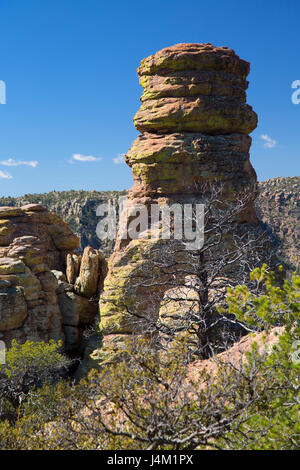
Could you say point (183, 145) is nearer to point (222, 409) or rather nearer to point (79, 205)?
point (222, 409)

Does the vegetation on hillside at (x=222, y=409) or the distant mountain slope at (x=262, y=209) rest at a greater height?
the distant mountain slope at (x=262, y=209)

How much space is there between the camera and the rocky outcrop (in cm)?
2430

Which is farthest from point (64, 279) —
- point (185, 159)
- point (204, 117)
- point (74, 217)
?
point (74, 217)

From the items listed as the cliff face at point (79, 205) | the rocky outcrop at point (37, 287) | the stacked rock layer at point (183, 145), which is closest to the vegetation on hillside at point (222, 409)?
the stacked rock layer at point (183, 145)

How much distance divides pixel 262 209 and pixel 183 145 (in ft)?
236

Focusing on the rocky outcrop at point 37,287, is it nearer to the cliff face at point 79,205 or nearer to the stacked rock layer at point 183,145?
the stacked rock layer at point 183,145

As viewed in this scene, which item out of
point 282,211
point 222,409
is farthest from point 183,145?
point 282,211

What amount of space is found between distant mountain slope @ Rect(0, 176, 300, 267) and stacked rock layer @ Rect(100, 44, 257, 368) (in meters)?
41.4

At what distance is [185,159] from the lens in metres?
23.5

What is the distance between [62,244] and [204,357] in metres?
23.1

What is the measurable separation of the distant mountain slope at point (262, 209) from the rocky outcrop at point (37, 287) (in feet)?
136

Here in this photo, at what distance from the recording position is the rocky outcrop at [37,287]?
957 inches
